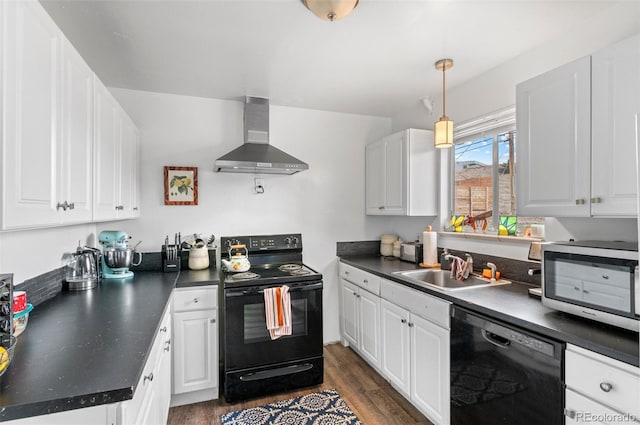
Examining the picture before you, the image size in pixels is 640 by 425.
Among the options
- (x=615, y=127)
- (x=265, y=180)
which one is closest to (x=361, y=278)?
(x=265, y=180)

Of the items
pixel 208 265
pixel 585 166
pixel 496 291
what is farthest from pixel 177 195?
pixel 585 166

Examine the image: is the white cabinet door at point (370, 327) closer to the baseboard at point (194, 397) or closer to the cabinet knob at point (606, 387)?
Result: the baseboard at point (194, 397)

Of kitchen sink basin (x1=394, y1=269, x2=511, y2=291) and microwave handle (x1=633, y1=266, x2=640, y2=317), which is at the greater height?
microwave handle (x1=633, y1=266, x2=640, y2=317)

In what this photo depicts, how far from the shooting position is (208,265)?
285 cm

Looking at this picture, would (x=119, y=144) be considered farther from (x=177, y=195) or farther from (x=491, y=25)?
(x=491, y=25)

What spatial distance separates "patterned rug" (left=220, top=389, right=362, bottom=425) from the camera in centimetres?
214

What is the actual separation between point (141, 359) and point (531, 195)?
1950mm

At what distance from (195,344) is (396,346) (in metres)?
1.44

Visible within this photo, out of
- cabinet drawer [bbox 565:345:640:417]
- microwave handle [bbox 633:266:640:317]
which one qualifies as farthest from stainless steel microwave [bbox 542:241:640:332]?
cabinet drawer [bbox 565:345:640:417]

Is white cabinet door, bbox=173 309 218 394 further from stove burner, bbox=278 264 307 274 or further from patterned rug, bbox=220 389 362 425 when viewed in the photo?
stove burner, bbox=278 264 307 274

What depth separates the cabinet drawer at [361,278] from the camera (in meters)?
2.62

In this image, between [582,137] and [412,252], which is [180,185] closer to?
[412,252]

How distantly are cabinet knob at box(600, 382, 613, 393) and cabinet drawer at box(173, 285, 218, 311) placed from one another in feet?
7.02

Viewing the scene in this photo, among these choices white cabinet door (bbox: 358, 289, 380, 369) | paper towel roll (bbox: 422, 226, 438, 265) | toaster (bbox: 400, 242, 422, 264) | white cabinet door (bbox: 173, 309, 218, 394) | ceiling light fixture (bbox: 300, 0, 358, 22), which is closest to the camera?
ceiling light fixture (bbox: 300, 0, 358, 22)
